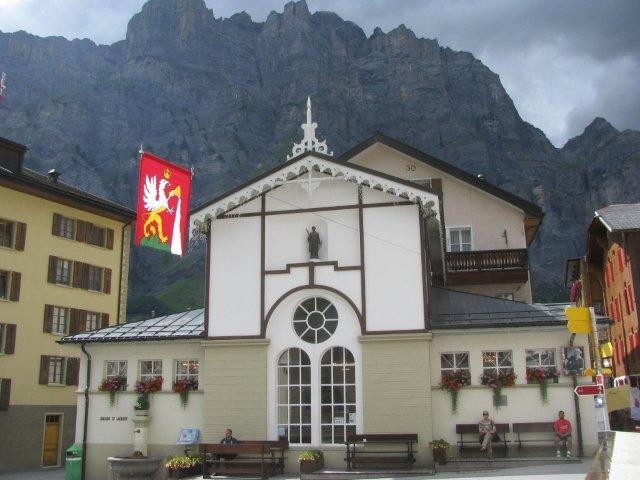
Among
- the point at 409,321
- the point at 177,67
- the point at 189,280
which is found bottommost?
the point at 409,321

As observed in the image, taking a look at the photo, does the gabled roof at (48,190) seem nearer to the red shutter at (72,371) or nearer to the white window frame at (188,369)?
the red shutter at (72,371)

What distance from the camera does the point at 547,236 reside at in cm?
15125

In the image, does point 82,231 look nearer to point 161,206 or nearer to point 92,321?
point 92,321

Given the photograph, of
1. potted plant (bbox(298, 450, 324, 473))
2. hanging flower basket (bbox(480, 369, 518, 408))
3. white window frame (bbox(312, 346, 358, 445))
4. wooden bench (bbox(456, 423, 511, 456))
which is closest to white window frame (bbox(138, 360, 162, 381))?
white window frame (bbox(312, 346, 358, 445))

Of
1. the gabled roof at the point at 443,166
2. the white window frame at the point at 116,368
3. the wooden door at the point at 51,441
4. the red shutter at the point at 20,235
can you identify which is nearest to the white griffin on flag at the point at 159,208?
the white window frame at the point at 116,368

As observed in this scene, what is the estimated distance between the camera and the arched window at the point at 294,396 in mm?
20184

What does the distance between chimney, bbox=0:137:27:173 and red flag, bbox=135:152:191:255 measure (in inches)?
700

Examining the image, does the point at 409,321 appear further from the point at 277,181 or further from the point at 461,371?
the point at 277,181

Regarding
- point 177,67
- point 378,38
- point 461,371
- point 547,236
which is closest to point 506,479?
point 461,371

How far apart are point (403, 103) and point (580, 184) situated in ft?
151

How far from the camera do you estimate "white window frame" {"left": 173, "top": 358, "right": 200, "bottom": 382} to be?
71.1ft

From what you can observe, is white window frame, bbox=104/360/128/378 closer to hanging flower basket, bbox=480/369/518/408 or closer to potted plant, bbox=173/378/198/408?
potted plant, bbox=173/378/198/408

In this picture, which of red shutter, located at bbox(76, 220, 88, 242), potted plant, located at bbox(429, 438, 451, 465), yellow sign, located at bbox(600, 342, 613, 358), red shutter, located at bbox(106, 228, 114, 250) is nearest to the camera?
yellow sign, located at bbox(600, 342, 613, 358)

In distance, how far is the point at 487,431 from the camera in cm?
1872
